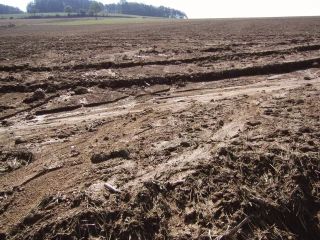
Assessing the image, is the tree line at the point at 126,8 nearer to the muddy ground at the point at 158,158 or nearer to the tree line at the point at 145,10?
the tree line at the point at 145,10

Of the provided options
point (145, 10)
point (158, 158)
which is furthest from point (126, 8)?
point (158, 158)

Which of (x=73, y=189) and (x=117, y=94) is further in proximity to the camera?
(x=117, y=94)

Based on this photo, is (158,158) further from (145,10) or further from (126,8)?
(126,8)

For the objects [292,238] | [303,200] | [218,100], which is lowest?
[292,238]

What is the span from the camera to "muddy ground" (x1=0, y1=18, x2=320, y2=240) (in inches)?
104

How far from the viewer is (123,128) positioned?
466 cm

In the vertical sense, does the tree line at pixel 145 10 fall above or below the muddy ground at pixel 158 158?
above

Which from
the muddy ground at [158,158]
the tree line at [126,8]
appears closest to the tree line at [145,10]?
the tree line at [126,8]

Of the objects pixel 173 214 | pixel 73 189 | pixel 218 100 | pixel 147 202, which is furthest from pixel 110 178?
pixel 218 100

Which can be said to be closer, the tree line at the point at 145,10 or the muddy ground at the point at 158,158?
the muddy ground at the point at 158,158

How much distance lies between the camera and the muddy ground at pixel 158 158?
2654 mm

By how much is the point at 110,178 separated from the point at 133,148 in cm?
75

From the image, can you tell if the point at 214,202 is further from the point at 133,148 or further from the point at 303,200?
the point at 133,148

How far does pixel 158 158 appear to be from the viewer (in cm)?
357
